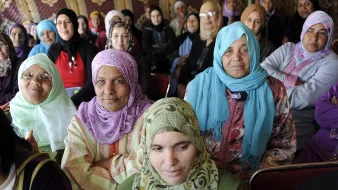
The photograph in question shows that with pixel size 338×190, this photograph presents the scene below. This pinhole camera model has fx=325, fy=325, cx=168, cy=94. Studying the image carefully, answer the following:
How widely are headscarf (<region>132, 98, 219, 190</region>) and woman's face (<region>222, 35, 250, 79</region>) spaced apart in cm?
52

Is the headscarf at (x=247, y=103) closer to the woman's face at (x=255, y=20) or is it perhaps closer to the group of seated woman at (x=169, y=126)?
the group of seated woman at (x=169, y=126)

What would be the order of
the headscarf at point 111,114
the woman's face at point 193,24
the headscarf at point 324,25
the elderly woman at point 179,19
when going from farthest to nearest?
the elderly woman at point 179,19, the woman's face at point 193,24, the headscarf at point 324,25, the headscarf at point 111,114

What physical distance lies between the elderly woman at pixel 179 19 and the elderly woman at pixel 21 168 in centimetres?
404

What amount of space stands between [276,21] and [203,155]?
3.38 metres

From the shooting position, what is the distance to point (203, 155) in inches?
45.7

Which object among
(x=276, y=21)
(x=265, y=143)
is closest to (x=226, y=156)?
(x=265, y=143)

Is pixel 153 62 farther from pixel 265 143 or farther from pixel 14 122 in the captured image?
pixel 265 143

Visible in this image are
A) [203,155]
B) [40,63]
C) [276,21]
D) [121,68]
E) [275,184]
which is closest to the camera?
[203,155]

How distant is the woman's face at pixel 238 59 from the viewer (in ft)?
5.22

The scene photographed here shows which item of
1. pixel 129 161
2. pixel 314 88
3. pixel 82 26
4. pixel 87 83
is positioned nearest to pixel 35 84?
pixel 129 161

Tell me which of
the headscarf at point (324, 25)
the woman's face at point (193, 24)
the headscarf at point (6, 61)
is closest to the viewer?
the headscarf at point (324, 25)

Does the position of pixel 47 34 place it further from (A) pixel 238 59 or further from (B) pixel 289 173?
(B) pixel 289 173

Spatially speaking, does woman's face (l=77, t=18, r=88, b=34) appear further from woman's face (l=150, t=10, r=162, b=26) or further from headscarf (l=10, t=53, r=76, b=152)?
headscarf (l=10, t=53, r=76, b=152)

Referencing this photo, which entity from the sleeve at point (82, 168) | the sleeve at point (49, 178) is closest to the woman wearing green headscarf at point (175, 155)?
the sleeve at point (49, 178)
